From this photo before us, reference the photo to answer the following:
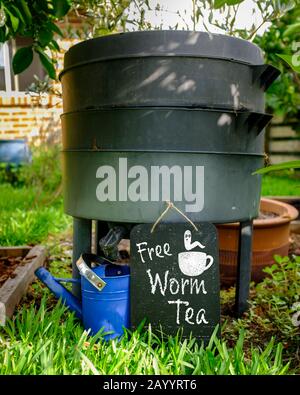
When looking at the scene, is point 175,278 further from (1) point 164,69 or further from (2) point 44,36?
(2) point 44,36

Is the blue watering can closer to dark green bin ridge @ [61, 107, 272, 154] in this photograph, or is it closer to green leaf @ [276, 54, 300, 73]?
dark green bin ridge @ [61, 107, 272, 154]

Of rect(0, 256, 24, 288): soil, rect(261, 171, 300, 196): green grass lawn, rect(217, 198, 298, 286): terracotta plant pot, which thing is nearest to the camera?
rect(0, 256, 24, 288): soil

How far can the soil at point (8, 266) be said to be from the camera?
2051 millimetres

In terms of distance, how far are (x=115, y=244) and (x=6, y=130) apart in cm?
403

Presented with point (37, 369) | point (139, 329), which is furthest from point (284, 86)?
point (37, 369)

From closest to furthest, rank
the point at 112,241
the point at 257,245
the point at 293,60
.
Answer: the point at 293,60
the point at 112,241
the point at 257,245

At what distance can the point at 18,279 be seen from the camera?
192 centimetres

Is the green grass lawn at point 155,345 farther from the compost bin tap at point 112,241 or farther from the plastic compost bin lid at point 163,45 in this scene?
the plastic compost bin lid at point 163,45

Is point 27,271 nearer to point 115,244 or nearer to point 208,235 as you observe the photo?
point 115,244

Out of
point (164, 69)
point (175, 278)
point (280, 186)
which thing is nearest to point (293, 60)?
point (164, 69)

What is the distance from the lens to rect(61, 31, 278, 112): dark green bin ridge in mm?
1410

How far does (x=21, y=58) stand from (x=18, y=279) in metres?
0.93

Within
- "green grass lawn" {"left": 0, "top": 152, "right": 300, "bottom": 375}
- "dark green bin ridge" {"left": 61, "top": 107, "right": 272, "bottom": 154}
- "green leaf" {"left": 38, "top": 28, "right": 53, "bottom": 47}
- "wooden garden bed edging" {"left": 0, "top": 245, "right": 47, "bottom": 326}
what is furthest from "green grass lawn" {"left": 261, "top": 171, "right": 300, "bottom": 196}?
"green leaf" {"left": 38, "top": 28, "right": 53, "bottom": 47}

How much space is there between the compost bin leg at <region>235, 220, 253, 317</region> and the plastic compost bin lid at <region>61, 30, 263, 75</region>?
0.63 m
